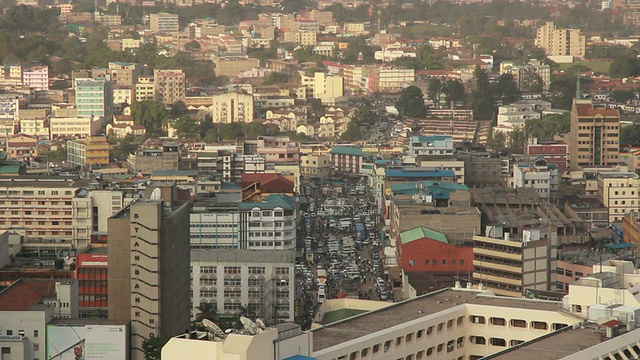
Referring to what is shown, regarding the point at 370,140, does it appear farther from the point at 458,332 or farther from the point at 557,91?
the point at 458,332

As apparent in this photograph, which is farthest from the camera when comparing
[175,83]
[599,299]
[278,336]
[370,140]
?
[175,83]

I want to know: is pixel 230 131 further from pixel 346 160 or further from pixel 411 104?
pixel 411 104

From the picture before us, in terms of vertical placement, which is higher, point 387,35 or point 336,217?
point 387,35

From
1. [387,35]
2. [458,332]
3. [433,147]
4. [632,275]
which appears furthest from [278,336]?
[387,35]

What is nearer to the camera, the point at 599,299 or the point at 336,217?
the point at 599,299

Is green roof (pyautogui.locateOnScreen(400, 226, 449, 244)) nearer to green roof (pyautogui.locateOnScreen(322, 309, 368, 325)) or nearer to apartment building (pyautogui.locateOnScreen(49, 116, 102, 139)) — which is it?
green roof (pyautogui.locateOnScreen(322, 309, 368, 325))

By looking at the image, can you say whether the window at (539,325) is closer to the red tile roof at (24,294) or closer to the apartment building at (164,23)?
the red tile roof at (24,294)

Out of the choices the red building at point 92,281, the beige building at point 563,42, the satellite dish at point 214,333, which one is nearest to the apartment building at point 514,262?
the red building at point 92,281
